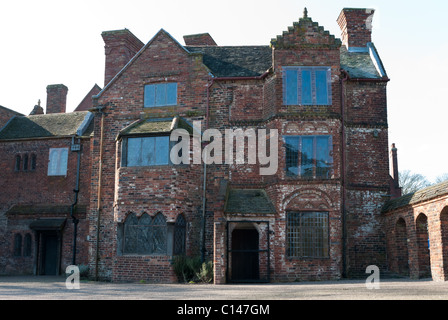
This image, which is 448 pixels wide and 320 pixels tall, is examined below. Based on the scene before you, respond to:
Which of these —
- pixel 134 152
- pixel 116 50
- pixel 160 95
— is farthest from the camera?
pixel 116 50

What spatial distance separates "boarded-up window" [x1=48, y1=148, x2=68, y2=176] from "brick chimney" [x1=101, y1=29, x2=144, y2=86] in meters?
4.40

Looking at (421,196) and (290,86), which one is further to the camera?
(290,86)

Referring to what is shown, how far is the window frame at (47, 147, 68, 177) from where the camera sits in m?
26.5

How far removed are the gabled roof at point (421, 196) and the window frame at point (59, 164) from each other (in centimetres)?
1628

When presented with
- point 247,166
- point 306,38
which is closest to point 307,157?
point 247,166

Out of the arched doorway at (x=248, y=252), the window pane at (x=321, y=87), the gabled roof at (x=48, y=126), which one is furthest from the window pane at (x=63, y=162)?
the window pane at (x=321, y=87)

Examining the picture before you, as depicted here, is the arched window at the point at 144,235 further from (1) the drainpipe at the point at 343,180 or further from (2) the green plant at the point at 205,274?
(1) the drainpipe at the point at 343,180

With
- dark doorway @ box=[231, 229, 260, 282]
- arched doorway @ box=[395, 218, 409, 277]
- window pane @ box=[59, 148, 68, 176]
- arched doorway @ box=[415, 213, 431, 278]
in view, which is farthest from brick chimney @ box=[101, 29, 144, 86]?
arched doorway @ box=[415, 213, 431, 278]

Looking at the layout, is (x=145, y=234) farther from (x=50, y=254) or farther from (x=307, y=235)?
(x=50, y=254)

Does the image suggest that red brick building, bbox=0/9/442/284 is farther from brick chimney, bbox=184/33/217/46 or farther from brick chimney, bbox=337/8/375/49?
brick chimney, bbox=184/33/217/46

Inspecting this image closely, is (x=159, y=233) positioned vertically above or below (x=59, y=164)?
below

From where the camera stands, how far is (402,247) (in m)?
19.6

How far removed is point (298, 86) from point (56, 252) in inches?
604

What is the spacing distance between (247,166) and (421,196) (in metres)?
7.09
